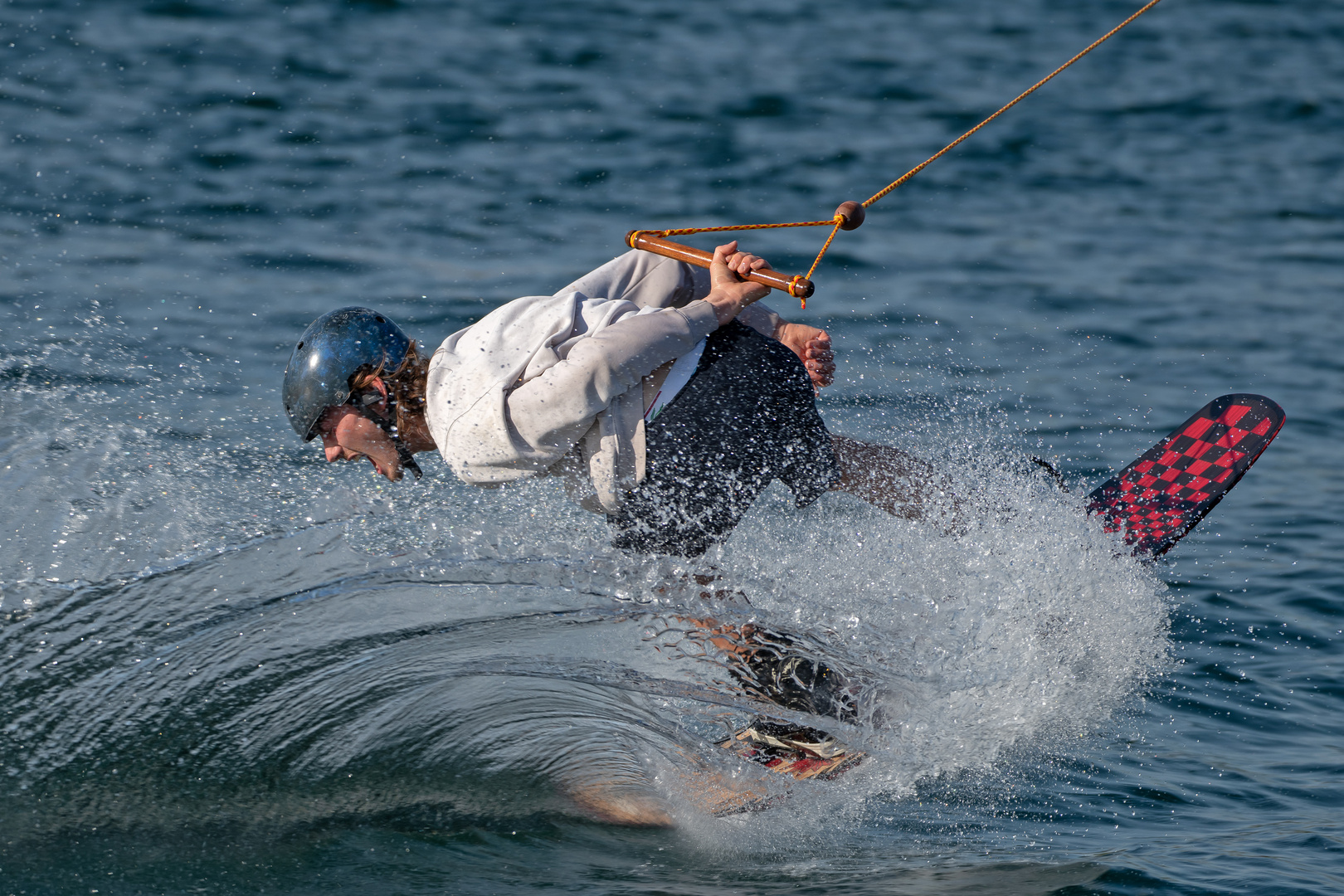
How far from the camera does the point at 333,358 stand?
143 inches

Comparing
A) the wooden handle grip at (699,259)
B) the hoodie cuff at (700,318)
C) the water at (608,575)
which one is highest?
the wooden handle grip at (699,259)

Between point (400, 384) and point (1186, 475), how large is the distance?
284 centimetres

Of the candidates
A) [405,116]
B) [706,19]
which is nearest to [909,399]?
[405,116]

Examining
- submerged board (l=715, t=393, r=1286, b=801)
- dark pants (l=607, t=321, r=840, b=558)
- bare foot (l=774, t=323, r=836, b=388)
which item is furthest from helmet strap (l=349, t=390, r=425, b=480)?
submerged board (l=715, t=393, r=1286, b=801)

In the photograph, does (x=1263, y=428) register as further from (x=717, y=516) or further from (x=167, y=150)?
(x=167, y=150)

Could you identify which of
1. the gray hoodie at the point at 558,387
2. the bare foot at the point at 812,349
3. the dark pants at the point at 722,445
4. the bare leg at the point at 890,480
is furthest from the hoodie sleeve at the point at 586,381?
the bare leg at the point at 890,480

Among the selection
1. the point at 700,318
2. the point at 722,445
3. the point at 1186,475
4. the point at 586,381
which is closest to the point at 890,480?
the point at 722,445

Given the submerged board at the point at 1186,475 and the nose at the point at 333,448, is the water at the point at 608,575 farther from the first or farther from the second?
the nose at the point at 333,448

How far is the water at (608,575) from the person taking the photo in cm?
387

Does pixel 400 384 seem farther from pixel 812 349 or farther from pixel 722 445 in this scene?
pixel 812 349

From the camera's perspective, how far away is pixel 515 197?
1017 cm

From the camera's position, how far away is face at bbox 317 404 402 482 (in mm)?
3697

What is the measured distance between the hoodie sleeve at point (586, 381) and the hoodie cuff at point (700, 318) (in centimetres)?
6

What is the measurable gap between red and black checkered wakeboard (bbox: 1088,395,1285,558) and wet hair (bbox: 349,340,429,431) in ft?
7.88
